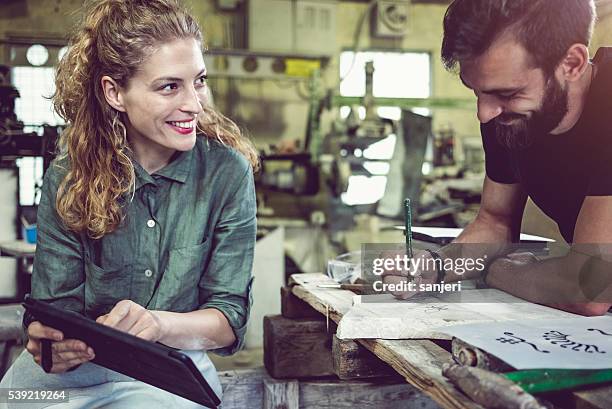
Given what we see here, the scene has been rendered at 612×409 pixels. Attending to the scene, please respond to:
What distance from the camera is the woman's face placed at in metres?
1.40

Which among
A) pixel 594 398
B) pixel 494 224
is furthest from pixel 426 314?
pixel 494 224

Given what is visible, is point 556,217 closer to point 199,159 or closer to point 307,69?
point 199,159

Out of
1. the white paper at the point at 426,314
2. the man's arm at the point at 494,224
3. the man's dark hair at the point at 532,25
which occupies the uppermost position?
the man's dark hair at the point at 532,25

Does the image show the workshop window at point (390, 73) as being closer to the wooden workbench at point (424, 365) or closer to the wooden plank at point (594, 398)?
the wooden workbench at point (424, 365)

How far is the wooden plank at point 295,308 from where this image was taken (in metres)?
1.66

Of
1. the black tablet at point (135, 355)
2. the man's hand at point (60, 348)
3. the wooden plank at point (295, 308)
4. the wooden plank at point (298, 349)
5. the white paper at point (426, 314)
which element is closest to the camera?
the black tablet at point (135, 355)

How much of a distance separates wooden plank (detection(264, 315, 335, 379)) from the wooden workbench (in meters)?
0.16

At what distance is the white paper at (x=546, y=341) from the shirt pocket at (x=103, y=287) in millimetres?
779

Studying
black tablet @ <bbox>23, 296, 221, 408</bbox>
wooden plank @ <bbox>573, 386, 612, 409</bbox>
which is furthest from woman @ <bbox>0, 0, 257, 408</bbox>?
wooden plank @ <bbox>573, 386, 612, 409</bbox>

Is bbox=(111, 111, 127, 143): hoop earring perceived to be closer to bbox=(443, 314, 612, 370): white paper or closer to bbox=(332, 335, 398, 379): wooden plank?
bbox=(332, 335, 398, 379): wooden plank

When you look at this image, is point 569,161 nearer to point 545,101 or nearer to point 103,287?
point 545,101

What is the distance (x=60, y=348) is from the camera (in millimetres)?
1251

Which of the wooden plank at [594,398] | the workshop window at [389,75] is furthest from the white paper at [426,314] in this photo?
the workshop window at [389,75]

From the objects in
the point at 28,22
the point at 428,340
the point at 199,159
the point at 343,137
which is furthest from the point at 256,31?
the point at 428,340
